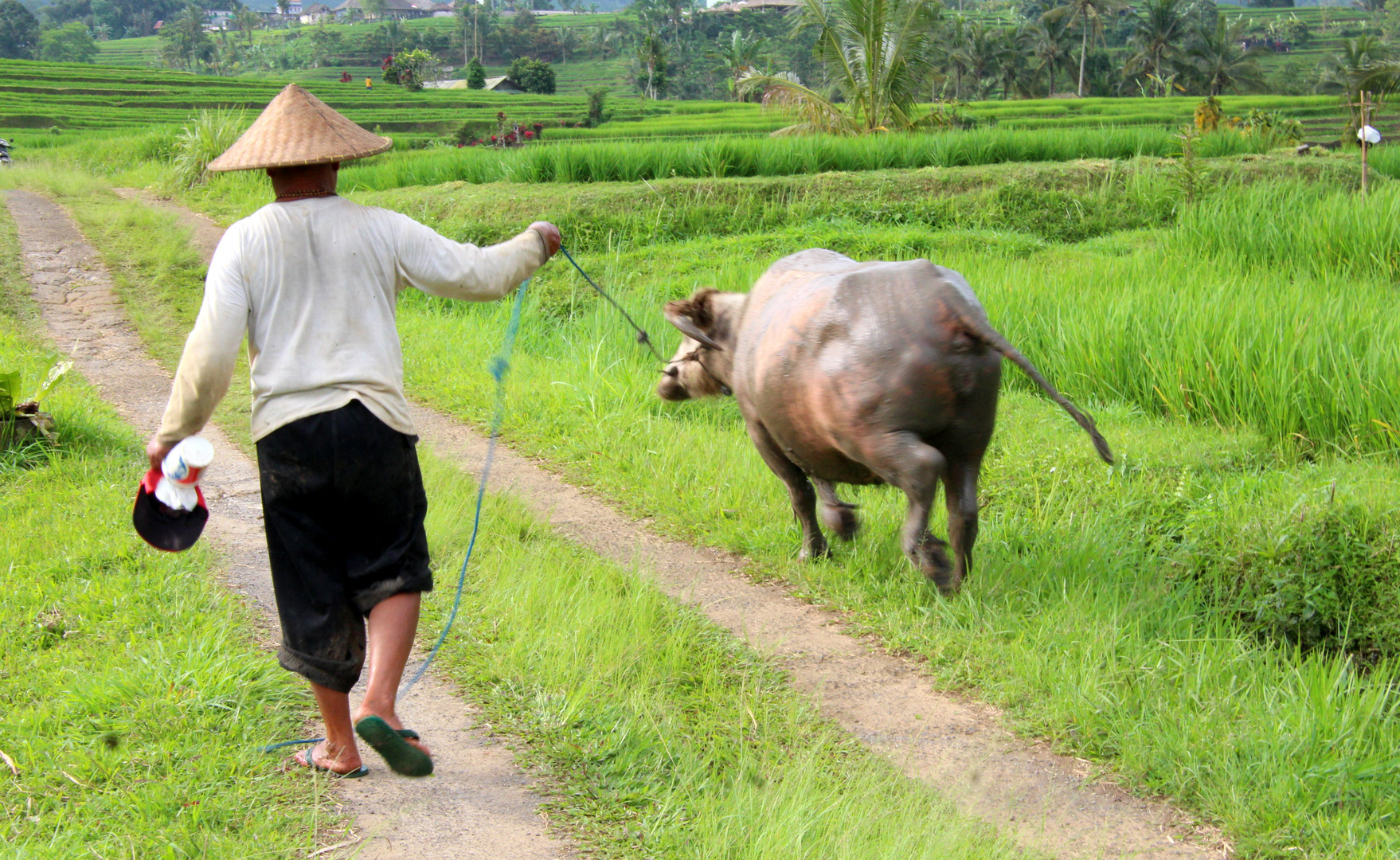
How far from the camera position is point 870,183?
10.9 m

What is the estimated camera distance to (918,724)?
3115 millimetres

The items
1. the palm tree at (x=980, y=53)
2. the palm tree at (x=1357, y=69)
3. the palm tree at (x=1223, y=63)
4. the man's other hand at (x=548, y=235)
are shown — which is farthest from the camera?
the palm tree at (x=980, y=53)

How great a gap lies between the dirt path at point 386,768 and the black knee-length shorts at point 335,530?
34 centimetres

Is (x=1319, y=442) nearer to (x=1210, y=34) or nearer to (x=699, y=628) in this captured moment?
(x=699, y=628)

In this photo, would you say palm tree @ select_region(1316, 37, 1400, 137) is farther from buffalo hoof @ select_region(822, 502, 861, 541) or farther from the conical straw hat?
the conical straw hat

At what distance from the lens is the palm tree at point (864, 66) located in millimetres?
14484

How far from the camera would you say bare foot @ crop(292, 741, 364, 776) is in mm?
2730

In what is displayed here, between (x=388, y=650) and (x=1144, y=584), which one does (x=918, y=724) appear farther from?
(x=388, y=650)

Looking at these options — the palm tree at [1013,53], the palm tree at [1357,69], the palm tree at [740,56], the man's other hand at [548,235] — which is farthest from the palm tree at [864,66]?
the palm tree at [1013,53]

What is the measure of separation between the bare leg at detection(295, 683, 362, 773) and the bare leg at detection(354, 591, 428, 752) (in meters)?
0.09

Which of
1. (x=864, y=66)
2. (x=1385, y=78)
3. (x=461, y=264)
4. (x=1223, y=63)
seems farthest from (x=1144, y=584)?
(x=1223, y=63)

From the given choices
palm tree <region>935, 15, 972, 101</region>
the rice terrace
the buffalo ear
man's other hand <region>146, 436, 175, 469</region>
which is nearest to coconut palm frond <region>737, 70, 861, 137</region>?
the rice terrace

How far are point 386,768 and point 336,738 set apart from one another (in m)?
0.19

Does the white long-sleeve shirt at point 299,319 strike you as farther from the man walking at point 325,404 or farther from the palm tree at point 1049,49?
the palm tree at point 1049,49
